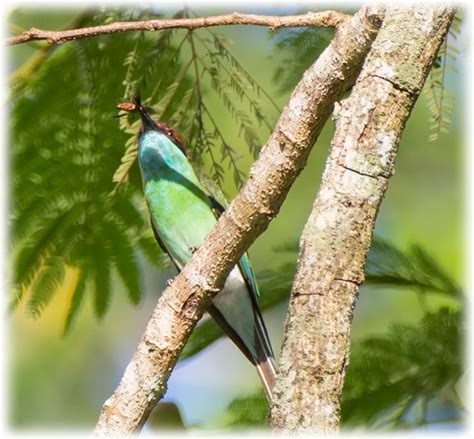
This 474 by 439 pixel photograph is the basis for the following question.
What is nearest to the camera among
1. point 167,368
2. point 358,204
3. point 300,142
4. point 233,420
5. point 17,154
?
point 358,204

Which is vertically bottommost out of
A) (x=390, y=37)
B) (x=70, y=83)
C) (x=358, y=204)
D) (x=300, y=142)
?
(x=358, y=204)

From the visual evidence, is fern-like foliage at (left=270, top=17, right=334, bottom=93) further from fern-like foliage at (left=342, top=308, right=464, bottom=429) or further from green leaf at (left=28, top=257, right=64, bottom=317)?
green leaf at (left=28, top=257, right=64, bottom=317)

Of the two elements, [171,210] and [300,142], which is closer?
[300,142]

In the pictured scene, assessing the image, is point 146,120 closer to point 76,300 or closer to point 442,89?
point 76,300

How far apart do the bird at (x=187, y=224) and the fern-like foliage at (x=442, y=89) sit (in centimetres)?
143

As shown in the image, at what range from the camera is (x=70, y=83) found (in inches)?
167

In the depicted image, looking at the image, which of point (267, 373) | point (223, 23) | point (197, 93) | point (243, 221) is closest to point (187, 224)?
point (267, 373)

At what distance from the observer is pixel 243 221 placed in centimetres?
273

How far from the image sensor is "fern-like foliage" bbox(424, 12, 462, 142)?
3174 millimetres

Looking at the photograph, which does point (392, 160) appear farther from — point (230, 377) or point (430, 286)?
point (230, 377)

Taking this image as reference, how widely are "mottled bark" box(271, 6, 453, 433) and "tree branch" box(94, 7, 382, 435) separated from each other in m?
0.18

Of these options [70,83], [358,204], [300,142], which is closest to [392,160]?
[358,204]

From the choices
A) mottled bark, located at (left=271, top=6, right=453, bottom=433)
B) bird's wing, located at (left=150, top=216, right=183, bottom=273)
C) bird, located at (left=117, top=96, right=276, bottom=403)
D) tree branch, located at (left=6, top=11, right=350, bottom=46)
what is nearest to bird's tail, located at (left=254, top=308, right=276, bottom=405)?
bird, located at (left=117, top=96, right=276, bottom=403)

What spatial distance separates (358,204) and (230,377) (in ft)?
14.7
